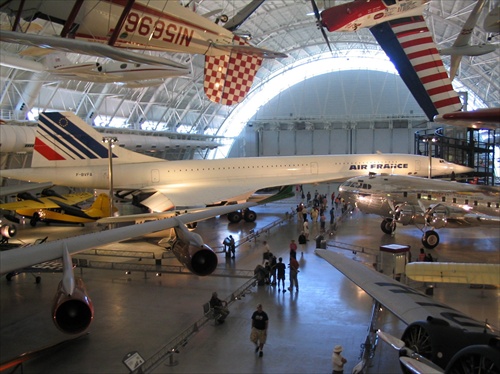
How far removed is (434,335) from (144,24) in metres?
8.90

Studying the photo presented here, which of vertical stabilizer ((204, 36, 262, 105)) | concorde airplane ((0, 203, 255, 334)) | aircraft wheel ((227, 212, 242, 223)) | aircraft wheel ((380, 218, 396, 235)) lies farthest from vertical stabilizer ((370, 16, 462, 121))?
aircraft wheel ((227, 212, 242, 223))

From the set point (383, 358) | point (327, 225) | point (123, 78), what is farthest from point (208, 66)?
point (327, 225)

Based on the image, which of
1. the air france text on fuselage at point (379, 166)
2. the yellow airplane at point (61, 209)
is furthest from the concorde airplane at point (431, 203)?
the yellow airplane at point (61, 209)

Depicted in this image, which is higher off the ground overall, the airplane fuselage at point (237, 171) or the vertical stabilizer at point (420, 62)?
the vertical stabilizer at point (420, 62)

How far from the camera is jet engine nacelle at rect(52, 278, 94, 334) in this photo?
479 cm

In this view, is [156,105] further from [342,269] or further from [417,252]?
[342,269]

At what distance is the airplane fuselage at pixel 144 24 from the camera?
Result: 8.77 metres

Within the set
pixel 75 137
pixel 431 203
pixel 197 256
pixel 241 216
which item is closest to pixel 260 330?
pixel 197 256

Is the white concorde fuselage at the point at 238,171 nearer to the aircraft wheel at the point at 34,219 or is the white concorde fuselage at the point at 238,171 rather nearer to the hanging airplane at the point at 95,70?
the aircraft wheel at the point at 34,219

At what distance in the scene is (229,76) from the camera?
40.8 feet

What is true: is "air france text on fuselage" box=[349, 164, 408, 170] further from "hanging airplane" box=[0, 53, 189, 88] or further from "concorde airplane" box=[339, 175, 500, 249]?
"hanging airplane" box=[0, 53, 189, 88]

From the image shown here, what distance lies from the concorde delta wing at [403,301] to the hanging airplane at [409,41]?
6199 mm

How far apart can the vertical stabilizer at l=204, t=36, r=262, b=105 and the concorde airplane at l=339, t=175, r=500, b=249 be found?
8.34 m

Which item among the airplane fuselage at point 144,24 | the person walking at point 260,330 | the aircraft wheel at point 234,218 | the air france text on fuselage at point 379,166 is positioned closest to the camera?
the person walking at point 260,330
